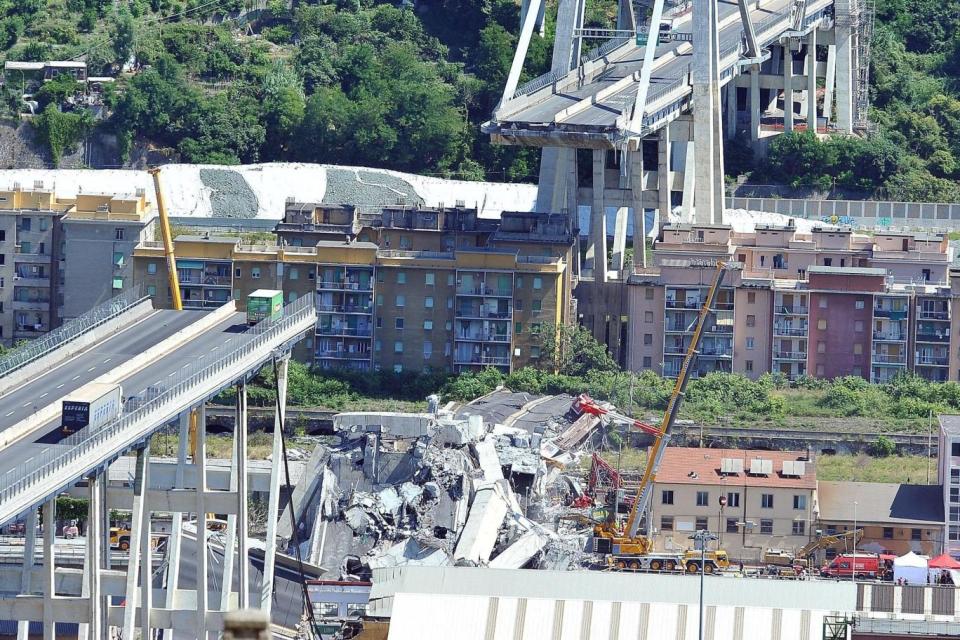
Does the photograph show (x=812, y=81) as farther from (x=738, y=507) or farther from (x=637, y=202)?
(x=738, y=507)

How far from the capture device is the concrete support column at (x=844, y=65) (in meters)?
107

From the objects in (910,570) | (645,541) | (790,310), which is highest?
(790,310)

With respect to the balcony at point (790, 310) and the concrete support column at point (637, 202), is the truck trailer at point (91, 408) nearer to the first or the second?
the balcony at point (790, 310)

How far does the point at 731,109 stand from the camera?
10681cm

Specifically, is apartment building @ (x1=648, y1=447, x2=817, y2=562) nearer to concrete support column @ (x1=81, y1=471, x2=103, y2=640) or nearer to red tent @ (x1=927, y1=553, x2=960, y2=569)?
red tent @ (x1=927, y1=553, x2=960, y2=569)

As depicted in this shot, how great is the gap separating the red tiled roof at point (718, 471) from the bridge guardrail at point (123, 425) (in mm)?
10713

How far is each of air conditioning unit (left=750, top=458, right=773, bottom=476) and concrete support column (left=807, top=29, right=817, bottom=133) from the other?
36092mm

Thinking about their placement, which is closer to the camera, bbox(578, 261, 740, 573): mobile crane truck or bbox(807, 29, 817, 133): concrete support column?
bbox(578, 261, 740, 573): mobile crane truck

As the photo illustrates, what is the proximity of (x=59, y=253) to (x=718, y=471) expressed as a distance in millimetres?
25819

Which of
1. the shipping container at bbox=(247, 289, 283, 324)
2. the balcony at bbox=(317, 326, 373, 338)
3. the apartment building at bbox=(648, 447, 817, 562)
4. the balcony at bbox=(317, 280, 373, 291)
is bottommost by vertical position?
the apartment building at bbox=(648, 447, 817, 562)

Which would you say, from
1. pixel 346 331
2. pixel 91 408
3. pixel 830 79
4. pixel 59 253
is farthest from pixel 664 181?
pixel 91 408

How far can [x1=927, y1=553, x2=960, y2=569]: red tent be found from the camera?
210 feet

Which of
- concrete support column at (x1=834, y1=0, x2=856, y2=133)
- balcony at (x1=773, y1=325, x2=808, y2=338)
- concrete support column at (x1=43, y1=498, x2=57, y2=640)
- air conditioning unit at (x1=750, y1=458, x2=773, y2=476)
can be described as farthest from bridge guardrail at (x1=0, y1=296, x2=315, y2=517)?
concrete support column at (x1=834, y1=0, x2=856, y2=133)

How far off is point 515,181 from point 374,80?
6.79 meters
